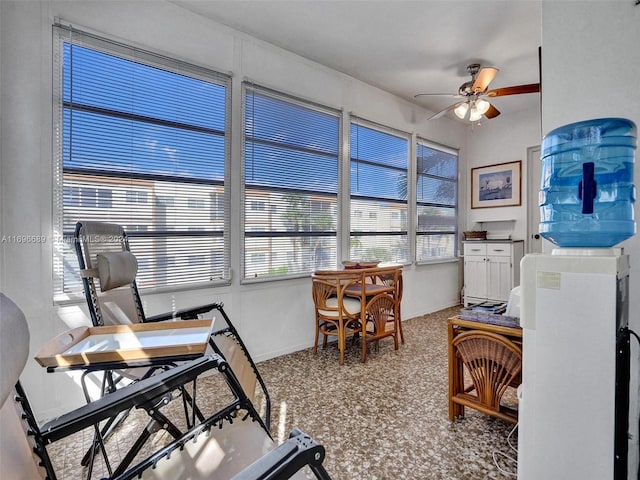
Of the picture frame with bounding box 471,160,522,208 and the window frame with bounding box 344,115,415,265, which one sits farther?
the picture frame with bounding box 471,160,522,208

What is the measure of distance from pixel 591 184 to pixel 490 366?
1062 millimetres

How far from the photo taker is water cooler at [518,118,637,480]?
1.00 metres

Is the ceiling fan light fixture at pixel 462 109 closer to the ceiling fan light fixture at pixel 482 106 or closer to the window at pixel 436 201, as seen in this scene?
the ceiling fan light fixture at pixel 482 106

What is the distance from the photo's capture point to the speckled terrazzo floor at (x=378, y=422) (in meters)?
1.63

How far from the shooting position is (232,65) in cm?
290

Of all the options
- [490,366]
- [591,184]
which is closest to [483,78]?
[591,184]

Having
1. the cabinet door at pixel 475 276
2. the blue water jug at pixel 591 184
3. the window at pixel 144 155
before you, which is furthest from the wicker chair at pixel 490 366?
the cabinet door at pixel 475 276

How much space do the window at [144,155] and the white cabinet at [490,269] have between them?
12.7 feet

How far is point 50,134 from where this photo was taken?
209cm

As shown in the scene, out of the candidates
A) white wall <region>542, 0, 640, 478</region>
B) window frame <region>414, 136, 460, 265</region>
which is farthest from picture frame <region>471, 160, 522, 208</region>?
white wall <region>542, 0, 640, 478</region>

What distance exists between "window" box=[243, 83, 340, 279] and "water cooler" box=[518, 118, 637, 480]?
2336mm

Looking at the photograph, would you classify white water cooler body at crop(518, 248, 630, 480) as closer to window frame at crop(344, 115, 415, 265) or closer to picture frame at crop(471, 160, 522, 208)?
window frame at crop(344, 115, 415, 265)

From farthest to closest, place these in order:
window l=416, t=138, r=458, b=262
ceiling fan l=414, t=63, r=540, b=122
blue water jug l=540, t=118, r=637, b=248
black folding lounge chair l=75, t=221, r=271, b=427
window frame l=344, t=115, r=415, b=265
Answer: window l=416, t=138, r=458, b=262 < window frame l=344, t=115, r=415, b=265 < ceiling fan l=414, t=63, r=540, b=122 < black folding lounge chair l=75, t=221, r=271, b=427 < blue water jug l=540, t=118, r=637, b=248

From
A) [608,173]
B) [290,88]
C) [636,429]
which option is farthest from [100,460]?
[290,88]
